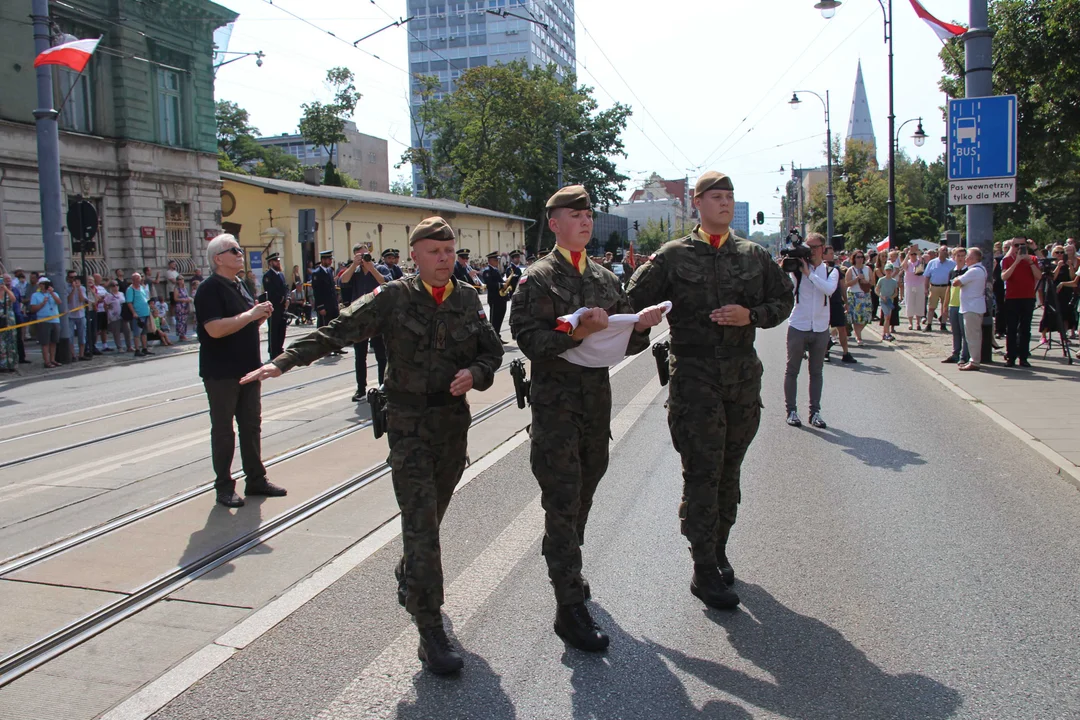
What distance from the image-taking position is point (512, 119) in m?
63.8

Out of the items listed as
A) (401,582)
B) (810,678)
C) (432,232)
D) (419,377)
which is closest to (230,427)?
(401,582)

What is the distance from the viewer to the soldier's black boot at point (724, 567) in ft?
14.7

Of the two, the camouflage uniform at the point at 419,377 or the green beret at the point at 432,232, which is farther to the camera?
the green beret at the point at 432,232

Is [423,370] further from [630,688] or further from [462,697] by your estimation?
[630,688]

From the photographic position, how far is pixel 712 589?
13.9ft

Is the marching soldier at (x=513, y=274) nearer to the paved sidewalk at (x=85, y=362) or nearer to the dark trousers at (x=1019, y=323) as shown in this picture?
the paved sidewalk at (x=85, y=362)

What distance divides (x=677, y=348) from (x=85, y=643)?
3.07m

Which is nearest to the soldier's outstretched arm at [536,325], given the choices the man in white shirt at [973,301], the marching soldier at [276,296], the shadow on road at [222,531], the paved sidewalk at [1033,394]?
the shadow on road at [222,531]

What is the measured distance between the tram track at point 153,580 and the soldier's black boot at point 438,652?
1.61 metres

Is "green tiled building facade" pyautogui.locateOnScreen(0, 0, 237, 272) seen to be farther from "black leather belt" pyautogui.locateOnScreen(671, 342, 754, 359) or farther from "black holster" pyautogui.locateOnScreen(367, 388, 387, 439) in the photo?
"black leather belt" pyautogui.locateOnScreen(671, 342, 754, 359)

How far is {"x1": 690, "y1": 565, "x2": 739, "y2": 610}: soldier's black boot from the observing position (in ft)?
13.8

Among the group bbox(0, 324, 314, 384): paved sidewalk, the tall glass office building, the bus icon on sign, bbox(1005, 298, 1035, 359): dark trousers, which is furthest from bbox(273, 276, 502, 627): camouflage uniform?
the tall glass office building

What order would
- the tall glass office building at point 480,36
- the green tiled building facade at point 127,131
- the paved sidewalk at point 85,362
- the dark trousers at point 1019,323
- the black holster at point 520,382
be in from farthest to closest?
the tall glass office building at point 480,36 < the green tiled building facade at point 127,131 < the paved sidewalk at point 85,362 < the dark trousers at point 1019,323 < the black holster at point 520,382

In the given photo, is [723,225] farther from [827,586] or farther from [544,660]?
[544,660]
